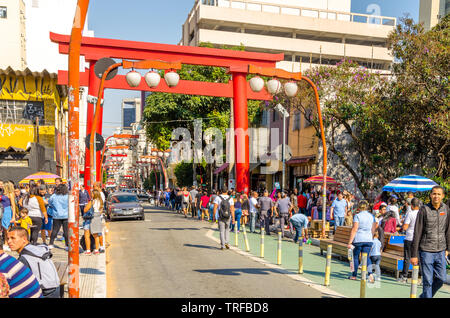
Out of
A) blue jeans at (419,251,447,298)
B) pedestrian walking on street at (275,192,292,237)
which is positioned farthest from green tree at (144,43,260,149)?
blue jeans at (419,251,447,298)

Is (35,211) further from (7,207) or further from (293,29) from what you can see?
(293,29)

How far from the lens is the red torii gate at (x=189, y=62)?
77.9 ft

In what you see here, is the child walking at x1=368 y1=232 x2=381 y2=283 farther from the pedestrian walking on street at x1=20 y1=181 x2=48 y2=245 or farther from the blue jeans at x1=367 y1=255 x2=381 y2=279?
the pedestrian walking on street at x1=20 y1=181 x2=48 y2=245

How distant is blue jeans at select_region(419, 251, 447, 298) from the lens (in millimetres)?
7555

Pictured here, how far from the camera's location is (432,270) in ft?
25.2

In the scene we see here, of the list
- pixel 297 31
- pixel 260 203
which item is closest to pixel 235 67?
pixel 260 203

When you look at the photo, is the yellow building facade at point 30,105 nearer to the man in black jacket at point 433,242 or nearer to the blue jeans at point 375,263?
the blue jeans at point 375,263

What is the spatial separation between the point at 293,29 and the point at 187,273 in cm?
5755

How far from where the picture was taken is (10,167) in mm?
28188

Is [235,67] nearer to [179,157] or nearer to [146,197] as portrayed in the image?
[179,157]

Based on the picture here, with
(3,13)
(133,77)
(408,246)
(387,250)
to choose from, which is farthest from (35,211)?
(3,13)

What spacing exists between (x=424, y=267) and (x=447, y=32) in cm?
1330
